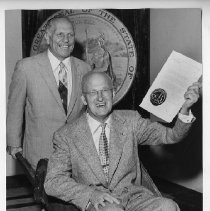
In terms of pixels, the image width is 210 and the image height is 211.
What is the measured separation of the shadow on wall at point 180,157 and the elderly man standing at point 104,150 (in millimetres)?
690

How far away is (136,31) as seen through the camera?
2.82m

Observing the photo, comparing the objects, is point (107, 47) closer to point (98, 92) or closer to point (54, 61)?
point (54, 61)

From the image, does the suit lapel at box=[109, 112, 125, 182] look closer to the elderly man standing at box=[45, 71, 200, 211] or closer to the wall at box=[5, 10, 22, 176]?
the elderly man standing at box=[45, 71, 200, 211]

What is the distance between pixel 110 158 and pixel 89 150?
0.10 metres

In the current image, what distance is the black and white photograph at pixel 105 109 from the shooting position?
177 cm

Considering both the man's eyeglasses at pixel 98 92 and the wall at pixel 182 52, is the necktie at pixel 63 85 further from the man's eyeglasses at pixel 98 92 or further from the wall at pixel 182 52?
the wall at pixel 182 52

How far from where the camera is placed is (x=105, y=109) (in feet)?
5.99

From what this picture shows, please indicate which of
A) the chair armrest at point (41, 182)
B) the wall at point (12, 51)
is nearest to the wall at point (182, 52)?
the wall at point (12, 51)

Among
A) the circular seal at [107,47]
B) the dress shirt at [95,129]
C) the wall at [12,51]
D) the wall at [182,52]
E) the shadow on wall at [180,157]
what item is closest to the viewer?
the dress shirt at [95,129]

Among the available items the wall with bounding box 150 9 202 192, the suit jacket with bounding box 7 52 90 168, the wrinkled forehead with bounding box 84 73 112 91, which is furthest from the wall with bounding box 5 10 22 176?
the wrinkled forehead with bounding box 84 73 112 91

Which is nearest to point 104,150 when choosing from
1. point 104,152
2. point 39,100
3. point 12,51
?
point 104,152
